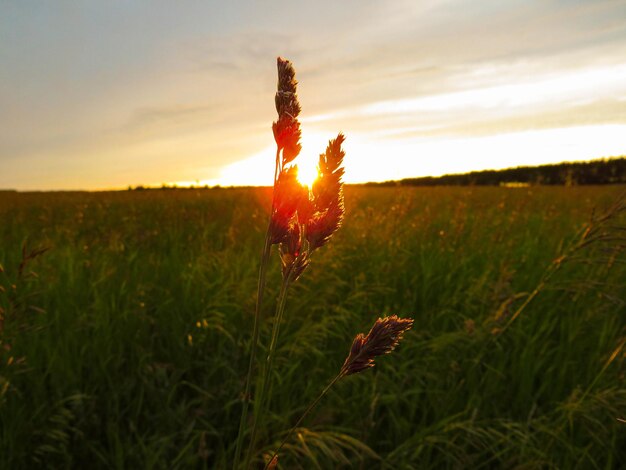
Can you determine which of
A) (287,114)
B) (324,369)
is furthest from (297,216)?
(324,369)

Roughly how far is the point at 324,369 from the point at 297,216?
2102 mm

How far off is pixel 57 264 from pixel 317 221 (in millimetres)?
3912

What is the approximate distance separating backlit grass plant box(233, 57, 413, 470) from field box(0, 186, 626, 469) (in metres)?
0.87

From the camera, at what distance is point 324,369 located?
8.54 ft

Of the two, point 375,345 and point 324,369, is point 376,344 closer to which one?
point 375,345

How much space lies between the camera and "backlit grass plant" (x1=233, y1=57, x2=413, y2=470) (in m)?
0.61

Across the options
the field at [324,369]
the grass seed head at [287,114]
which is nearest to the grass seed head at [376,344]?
the grass seed head at [287,114]

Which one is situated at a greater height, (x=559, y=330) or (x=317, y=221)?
(x=317, y=221)

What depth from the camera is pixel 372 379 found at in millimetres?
2393

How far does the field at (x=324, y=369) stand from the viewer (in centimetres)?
199

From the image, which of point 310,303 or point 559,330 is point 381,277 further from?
point 559,330

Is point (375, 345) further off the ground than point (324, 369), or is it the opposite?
point (375, 345)

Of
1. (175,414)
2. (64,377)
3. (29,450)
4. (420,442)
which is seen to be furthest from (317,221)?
(64,377)

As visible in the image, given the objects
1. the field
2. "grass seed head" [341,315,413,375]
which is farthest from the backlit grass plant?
the field
